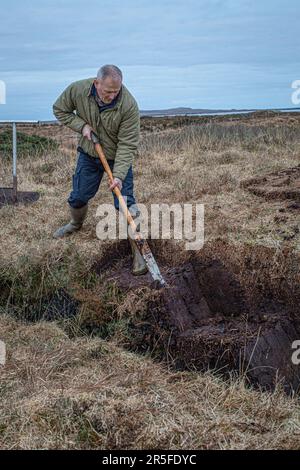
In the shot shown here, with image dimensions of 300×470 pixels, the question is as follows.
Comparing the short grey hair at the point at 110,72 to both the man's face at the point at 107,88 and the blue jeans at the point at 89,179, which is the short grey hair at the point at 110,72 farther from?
the blue jeans at the point at 89,179

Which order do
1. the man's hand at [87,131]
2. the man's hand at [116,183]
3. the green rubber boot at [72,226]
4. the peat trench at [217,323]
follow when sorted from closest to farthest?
the peat trench at [217,323] < the man's hand at [116,183] < the man's hand at [87,131] < the green rubber boot at [72,226]

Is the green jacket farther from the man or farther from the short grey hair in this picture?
the short grey hair

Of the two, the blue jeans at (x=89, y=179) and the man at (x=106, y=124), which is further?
the blue jeans at (x=89, y=179)

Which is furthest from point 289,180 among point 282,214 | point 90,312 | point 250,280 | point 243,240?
point 90,312

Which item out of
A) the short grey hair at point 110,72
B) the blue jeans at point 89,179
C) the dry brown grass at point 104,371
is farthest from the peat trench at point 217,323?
the short grey hair at point 110,72

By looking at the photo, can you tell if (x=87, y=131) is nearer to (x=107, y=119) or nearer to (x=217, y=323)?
(x=107, y=119)

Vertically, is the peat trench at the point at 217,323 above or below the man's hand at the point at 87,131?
below

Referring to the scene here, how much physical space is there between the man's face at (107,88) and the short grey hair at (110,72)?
0.9 inches

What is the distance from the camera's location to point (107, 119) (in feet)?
16.8

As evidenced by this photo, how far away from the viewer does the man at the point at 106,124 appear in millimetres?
5035

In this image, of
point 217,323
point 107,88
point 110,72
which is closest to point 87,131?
point 107,88

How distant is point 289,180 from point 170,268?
247 centimetres

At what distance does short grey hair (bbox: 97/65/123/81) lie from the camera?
471cm

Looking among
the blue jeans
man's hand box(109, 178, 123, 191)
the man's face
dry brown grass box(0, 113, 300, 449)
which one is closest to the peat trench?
dry brown grass box(0, 113, 300, 449)
